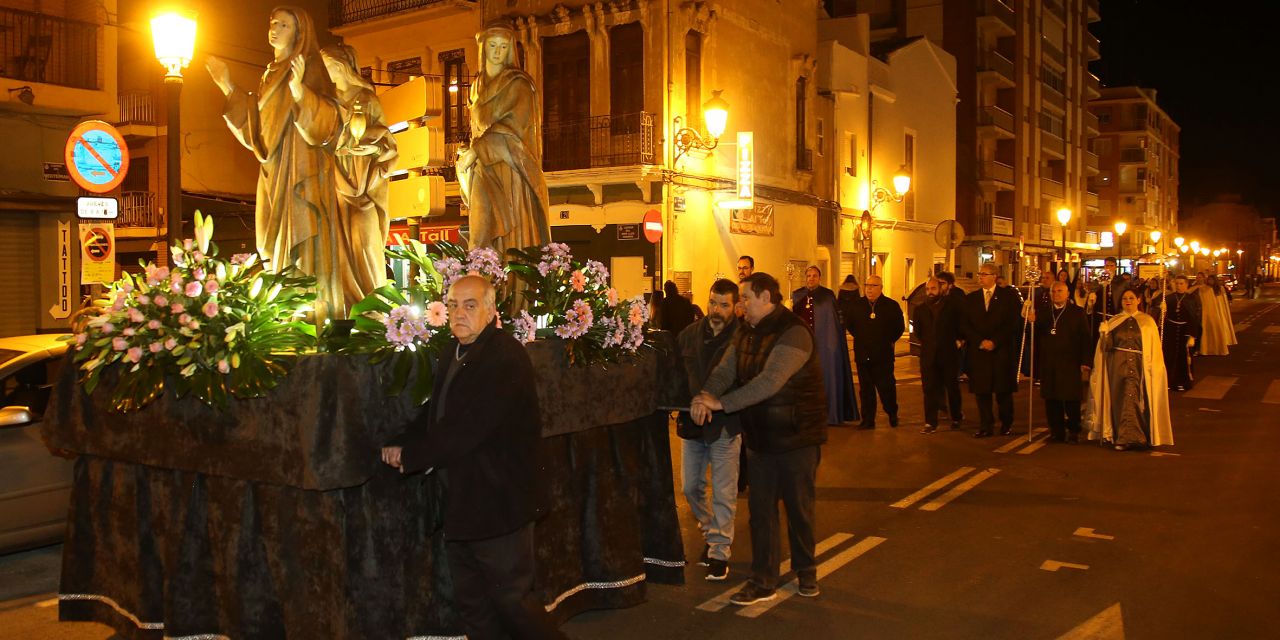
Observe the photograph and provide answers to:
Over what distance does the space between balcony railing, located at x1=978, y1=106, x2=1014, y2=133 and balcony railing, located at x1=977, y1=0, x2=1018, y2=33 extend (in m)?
3.55

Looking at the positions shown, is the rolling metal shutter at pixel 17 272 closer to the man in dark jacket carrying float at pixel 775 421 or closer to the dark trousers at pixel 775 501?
the man in dark jacket carrying float at pixel 775 421

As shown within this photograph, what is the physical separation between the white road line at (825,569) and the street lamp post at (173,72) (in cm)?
745

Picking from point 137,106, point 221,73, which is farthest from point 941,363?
point 137,106

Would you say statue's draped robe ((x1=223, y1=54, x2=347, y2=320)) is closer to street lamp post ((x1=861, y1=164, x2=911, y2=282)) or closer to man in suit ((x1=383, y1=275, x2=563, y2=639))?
man in suit ((x1=383, y1=275, x2=563, y2=639))

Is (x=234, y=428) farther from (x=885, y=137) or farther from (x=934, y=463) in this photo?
(x=885, y=137)

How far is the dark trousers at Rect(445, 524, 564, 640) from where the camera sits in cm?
439

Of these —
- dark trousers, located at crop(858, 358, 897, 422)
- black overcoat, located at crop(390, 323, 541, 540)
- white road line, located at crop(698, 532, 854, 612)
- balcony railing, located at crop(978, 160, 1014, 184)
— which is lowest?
white road line, located at crop(698, 532, 854, 612)

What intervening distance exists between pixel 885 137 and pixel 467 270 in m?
27.7

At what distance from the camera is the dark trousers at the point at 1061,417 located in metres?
11.9

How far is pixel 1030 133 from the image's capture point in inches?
1895

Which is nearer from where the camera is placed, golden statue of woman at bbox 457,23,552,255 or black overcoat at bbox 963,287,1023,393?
golden statue of woman at bbox 457,23,552,255

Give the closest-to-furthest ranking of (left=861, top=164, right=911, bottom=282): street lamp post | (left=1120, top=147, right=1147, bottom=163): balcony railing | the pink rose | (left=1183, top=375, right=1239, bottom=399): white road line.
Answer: the pink rose, (left=1183, top=375, right=1239, bottom=399): white road line, (left=861, top=164, right=911, bottom=282): street lamp post, (left=1120, top=147, right=1147, bottom=163): balcony railing

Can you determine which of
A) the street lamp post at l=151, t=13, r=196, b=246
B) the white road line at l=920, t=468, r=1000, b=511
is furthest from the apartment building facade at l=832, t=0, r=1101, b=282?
the white road line at l=920, t=468, r=1000, b=511

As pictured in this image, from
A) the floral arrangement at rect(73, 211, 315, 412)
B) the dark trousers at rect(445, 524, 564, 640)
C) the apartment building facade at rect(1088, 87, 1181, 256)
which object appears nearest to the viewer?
the dark trousers at rect(445, 524, 564, 640)
